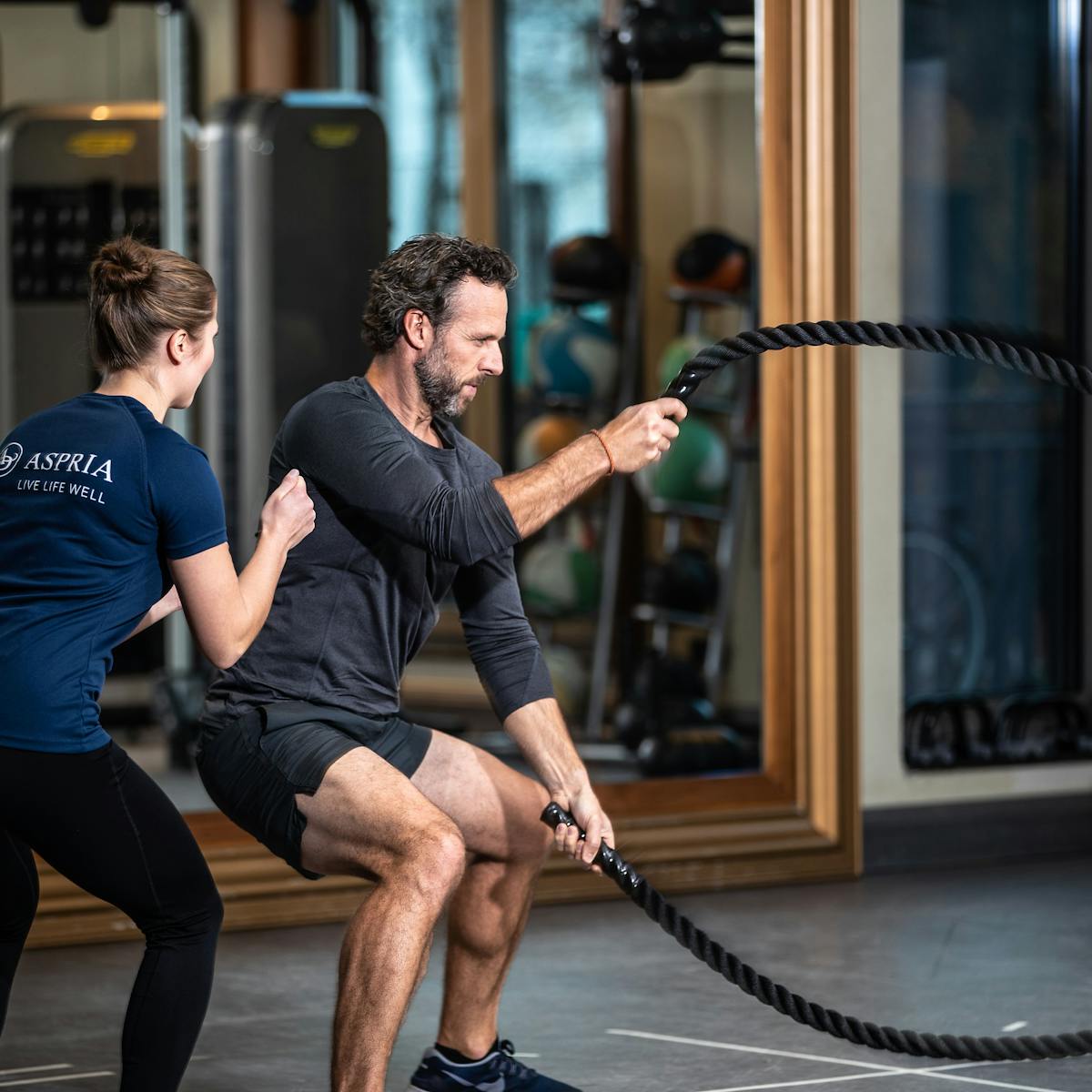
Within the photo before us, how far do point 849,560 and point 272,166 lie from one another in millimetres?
2134

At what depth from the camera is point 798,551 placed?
4.55m

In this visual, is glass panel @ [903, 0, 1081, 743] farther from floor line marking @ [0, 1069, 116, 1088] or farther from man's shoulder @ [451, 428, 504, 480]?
floor line marking @ [0, 1069, 116, 1088]

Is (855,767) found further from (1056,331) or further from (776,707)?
(1056,331)

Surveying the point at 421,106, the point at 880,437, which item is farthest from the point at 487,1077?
the point at 421,106

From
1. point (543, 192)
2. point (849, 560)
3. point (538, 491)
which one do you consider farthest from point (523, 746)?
point (543, 192)

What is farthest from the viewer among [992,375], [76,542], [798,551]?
[992,375]

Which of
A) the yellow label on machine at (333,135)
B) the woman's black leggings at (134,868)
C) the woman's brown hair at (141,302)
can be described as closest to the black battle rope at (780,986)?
the woman's black leggings at (134,868)

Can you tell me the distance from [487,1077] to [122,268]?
1.32 m

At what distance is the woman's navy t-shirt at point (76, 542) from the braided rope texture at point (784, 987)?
75 cm

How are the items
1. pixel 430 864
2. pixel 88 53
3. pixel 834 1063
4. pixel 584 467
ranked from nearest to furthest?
pixel 430 864
pixel 584 467
pixel 834 1063
pixel 88 53

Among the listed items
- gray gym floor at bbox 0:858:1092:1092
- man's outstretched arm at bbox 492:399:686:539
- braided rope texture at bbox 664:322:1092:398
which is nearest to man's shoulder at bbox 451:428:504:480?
man's outstretched arm at bbox 492:399:686:539

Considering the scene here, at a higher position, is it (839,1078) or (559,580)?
(559,580)

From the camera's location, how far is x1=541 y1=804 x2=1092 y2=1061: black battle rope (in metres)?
2.67

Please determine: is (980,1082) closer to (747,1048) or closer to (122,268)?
(747,1048)
